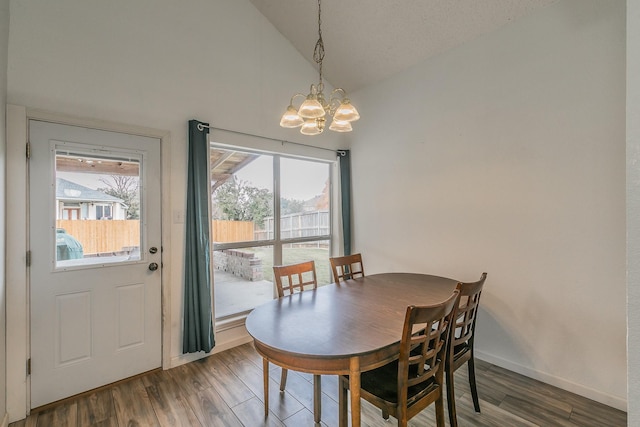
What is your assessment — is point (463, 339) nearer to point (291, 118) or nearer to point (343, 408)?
point (343, 408)

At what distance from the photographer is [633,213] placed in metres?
0.61

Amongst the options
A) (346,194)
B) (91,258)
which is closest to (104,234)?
(91,258)

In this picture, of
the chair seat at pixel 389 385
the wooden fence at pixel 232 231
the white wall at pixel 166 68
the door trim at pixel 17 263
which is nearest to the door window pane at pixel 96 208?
the door trim at pixel 17 263

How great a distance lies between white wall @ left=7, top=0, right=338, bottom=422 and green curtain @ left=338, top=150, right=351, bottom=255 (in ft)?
2.35

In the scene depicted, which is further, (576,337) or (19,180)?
(576,337)

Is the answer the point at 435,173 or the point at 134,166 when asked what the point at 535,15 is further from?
the point at 134,166

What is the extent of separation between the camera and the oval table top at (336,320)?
133cm

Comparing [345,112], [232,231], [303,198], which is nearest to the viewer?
[345,112]

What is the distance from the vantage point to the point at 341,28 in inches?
119

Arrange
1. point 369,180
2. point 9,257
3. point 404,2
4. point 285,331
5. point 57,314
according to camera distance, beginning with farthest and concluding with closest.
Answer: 1. point 369,180
2. point 404,2
3. point 57,314
4. point 9,257
5. point 285,331

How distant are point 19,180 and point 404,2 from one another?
331 centimetres

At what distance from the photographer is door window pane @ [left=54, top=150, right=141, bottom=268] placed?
84.0 inches

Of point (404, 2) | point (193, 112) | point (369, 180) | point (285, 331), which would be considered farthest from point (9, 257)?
point (404, 2)

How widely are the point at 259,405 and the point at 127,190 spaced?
200 cm
